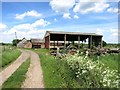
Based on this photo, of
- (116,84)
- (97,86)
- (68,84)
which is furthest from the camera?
(68,84)

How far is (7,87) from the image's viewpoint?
13438 millimetres

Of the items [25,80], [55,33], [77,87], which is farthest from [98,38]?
[77,87]

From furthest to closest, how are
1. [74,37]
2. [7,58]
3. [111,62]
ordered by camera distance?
[74,37] → [7,58] → [111,62]

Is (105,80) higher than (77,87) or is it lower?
higher

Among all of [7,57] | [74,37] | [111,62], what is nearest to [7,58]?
[7,57]

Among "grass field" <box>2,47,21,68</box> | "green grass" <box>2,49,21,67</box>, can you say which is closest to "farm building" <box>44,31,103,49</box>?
"grass field" <box>2,47,21,68</box>

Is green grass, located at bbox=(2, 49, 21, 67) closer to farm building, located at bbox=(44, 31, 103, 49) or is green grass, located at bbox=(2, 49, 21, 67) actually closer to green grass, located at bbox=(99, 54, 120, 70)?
green grass, located at bbox=(99, 54, 120, 70)

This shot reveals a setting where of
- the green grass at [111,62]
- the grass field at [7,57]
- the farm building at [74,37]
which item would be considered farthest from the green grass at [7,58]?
the farm building at [74,37]

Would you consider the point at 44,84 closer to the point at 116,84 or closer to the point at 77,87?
the point at 77,87

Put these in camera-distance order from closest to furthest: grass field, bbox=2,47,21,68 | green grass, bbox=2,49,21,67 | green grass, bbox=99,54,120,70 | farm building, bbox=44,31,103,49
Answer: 1. green grass, bbox=99,54,120,70
2. green grass, bbox=2,49,21,67
3. grass field, bbox=2,47,21,68
4. farm building, bbox=44,31,103,49

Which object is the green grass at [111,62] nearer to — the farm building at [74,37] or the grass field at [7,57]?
the grass field at [7,57]

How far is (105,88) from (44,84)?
6238 millimetres

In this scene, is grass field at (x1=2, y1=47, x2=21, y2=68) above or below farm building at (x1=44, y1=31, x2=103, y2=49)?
below

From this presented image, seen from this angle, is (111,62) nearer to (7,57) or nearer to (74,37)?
(7,57)
